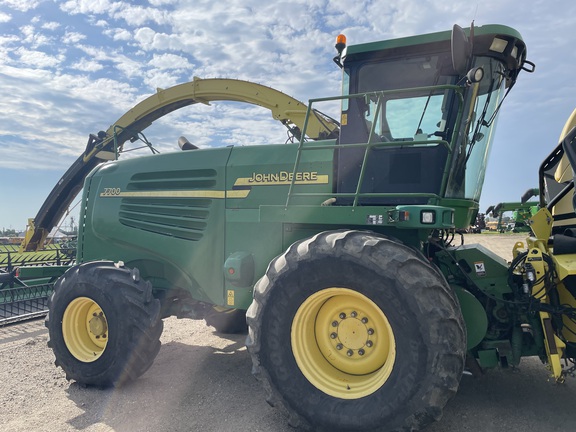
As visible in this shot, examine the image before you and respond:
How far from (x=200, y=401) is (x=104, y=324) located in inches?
54.8

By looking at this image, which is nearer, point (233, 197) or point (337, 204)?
point (337, 204)

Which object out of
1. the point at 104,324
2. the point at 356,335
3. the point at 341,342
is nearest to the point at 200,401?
the point at 104,324

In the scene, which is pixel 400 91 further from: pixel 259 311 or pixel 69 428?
pixel 69 428

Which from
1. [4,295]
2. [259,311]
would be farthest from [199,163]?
[4,295]

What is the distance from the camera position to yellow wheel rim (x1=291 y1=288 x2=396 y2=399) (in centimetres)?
322

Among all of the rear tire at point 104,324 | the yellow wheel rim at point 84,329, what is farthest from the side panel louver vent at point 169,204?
the yellow wheel rim at point 84,329

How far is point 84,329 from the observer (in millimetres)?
4695

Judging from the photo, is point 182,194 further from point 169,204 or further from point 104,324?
point 104,324

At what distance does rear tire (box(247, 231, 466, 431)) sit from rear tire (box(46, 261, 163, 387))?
4.78ft

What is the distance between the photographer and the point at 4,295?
766cm

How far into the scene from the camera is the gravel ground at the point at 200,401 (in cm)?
345

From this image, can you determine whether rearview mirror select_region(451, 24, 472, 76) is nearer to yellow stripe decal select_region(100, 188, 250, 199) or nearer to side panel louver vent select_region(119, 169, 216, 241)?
yellow stripe decal select_region(100, 188, 250, 199)

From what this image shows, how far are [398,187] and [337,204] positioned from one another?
0.56m

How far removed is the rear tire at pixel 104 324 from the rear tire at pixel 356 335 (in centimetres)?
146
